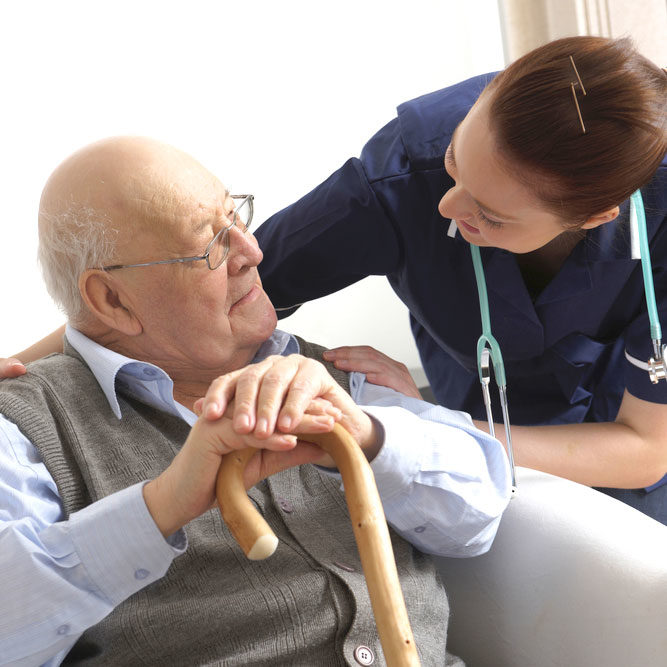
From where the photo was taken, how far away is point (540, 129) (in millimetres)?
1159

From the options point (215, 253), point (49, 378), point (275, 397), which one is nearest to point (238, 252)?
point (215, 253)

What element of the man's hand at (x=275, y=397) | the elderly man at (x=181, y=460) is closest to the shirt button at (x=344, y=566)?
the elderly man at (x=181, y=460)

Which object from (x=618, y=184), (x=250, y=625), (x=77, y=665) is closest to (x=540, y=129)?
(x=618, y=184)

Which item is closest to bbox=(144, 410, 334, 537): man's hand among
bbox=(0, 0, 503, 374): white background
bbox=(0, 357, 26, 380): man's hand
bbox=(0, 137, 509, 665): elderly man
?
bbox=(0, 137, 509, 665): elderly man

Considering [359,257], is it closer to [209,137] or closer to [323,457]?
[323,457]

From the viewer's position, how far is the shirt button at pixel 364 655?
112 cm

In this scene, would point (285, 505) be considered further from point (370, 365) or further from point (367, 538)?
point (367, 538)

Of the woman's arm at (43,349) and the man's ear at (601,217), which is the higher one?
the man's ear at (601,217)

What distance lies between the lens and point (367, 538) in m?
0.83

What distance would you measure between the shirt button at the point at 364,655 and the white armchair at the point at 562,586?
281mm

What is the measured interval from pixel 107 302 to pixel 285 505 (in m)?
0.42

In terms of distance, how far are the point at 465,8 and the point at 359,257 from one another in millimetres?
1933

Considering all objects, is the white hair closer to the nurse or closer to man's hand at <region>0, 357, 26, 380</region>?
man's hand at <region>0, 357, 26, 380</region>

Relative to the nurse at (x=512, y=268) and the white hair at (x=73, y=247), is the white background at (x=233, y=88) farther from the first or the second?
the white hair at (x=73, y=247)
